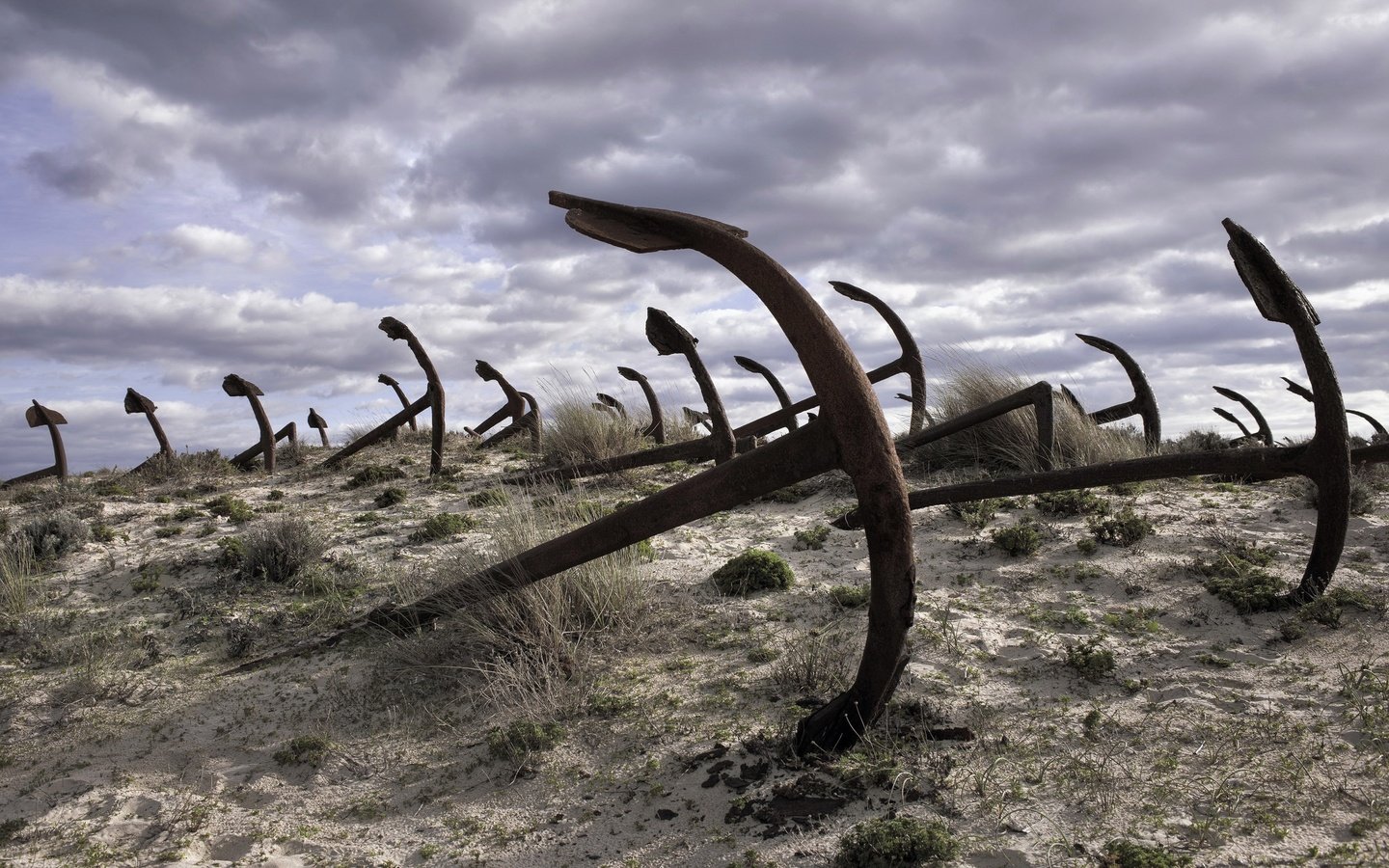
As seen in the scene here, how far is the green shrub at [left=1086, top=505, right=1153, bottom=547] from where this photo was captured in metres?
5.20

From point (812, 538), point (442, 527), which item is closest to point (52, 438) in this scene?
point (442, 527)

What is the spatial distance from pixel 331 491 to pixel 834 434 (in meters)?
7.10

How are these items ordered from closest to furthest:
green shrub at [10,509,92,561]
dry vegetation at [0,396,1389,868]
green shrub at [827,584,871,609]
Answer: dry vegetation at [0,396,1389,868], green shrub at [827,584,871,609], green shrub at [10,509,92,561]

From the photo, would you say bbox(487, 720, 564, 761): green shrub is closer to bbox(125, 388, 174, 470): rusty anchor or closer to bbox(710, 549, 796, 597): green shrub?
bbox(710, 549, 796, 597): green shrub

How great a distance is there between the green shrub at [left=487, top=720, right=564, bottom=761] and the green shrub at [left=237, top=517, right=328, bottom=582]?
293 cm

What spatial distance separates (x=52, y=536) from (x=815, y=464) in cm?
636

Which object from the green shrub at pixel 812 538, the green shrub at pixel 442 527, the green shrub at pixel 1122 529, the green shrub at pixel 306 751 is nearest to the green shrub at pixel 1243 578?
the green shrub at pixel 1122 529

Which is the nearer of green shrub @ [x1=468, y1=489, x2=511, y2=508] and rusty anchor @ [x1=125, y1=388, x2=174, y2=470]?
green shrub @ [x1=468, y1=489, x2=511, y2=508]

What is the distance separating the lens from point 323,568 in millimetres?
5992

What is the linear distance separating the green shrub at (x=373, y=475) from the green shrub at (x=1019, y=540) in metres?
6.19

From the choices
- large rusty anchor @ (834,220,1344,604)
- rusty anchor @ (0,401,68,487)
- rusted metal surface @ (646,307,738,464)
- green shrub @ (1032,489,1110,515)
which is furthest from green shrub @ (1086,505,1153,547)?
rusty anchor @ (0,401,68,487)

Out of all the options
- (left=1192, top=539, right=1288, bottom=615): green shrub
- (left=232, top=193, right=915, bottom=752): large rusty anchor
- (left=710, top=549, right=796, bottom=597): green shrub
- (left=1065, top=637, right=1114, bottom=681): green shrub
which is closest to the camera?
(left=232, top=193, right=915, bottom=752): large rusty anchor

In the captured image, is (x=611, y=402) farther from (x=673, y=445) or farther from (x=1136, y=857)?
(x=1136, y=857)

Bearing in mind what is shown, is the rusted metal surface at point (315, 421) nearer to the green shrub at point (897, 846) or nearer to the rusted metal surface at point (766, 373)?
the rusted metal surface at point (766, 373)
